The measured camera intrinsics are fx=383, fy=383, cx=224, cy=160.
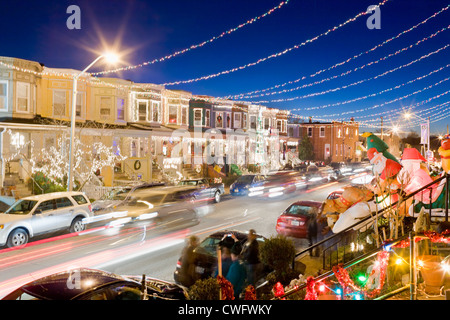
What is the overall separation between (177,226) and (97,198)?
28.6ft

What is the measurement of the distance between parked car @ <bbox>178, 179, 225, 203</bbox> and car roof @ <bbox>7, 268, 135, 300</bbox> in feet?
43.3

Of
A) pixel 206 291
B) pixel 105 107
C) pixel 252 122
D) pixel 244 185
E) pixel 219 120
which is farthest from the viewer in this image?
pixel 252 122

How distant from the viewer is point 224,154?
4103 cm

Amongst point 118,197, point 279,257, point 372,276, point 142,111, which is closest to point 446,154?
point 372,276

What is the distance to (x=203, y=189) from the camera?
20.8 m

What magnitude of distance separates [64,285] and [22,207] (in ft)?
30.8

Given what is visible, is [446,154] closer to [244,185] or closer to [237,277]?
[237,277]

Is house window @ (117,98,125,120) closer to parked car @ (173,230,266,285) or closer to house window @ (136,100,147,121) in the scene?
house window @ (136,100,147,121)

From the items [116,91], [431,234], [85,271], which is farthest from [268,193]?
[85,271]

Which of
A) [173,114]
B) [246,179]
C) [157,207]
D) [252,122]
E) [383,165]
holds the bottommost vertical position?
[157,207]

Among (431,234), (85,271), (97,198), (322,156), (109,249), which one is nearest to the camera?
(85,271)

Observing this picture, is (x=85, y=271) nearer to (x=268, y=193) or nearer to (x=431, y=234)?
(x=431, y=234)

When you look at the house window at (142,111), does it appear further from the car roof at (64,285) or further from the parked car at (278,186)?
the car roof at (64,285)

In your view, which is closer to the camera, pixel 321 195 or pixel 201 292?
pixel 201 292
